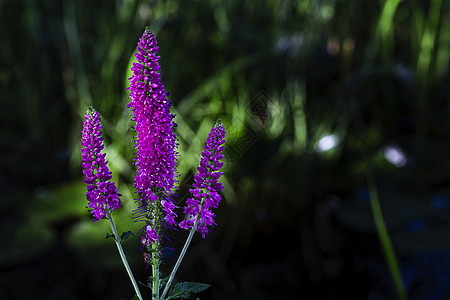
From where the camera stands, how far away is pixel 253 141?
1232 mm

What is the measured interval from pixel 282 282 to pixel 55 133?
39.8 inches

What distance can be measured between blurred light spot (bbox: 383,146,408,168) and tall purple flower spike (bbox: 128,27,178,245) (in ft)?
4.01

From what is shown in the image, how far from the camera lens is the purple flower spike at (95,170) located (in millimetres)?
315

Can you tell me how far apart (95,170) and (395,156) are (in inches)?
51.3

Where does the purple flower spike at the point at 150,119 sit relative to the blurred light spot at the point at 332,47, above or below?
below

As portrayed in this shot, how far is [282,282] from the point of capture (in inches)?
43.1

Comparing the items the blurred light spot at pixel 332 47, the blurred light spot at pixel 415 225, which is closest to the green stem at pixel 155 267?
the blurred light spot at pixel 415 225

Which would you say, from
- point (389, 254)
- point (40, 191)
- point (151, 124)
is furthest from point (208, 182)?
point (40, 191)

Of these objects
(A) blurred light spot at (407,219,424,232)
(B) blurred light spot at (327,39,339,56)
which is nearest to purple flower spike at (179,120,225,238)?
(A) blurred light spot at (407,219,424,232)

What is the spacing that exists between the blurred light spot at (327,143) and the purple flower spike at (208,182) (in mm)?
1004

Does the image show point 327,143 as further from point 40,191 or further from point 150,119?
point 150,119

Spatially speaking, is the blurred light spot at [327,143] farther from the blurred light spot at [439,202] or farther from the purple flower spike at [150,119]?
the purple flower spike at [150,119]

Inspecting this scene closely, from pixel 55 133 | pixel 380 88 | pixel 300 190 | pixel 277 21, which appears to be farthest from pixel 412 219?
pixel 55 133

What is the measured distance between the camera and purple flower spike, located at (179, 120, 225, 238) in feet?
1.10
